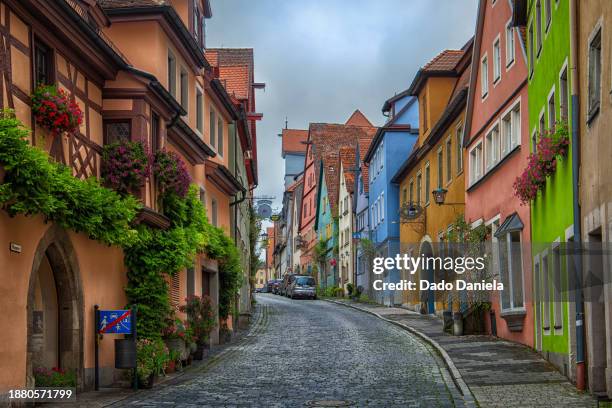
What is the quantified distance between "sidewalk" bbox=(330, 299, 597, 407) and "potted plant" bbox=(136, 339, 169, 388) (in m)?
5.53

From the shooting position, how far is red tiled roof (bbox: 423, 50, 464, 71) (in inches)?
1398

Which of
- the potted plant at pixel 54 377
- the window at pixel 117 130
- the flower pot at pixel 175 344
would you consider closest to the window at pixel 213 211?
the flower pot at pixel 175 344

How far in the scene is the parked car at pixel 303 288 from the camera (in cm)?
5972

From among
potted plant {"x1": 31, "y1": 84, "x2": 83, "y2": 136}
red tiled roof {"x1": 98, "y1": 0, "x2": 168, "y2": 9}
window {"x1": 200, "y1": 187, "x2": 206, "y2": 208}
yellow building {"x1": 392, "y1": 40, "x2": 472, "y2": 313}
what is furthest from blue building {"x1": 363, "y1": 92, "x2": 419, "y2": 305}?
potted plant {"x1": 31, "y1": 84, "x2": 83, "y2": 136}

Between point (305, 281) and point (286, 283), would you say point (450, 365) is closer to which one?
point (305, 281)

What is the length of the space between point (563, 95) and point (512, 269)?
24.1 ft

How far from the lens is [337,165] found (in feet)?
228

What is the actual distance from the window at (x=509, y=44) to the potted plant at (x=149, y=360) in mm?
11407

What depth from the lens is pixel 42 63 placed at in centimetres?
1534

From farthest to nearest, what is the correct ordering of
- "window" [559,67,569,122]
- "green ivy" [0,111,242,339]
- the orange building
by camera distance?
"window" [559,67,569,122] < the orange building < "green ivy" [0,111,242,339]

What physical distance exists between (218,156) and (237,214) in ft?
21.3

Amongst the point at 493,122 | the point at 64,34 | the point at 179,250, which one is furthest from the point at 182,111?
the point at 493,122

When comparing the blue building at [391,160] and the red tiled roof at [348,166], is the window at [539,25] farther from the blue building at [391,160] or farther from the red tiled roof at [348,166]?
the red tiled roof at [348,166]

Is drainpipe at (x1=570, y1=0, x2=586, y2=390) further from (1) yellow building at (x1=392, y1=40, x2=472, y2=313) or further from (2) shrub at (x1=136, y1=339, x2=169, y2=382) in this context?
(1) yellow building at (x1=392, y1=40, x2=472, y2=313)
